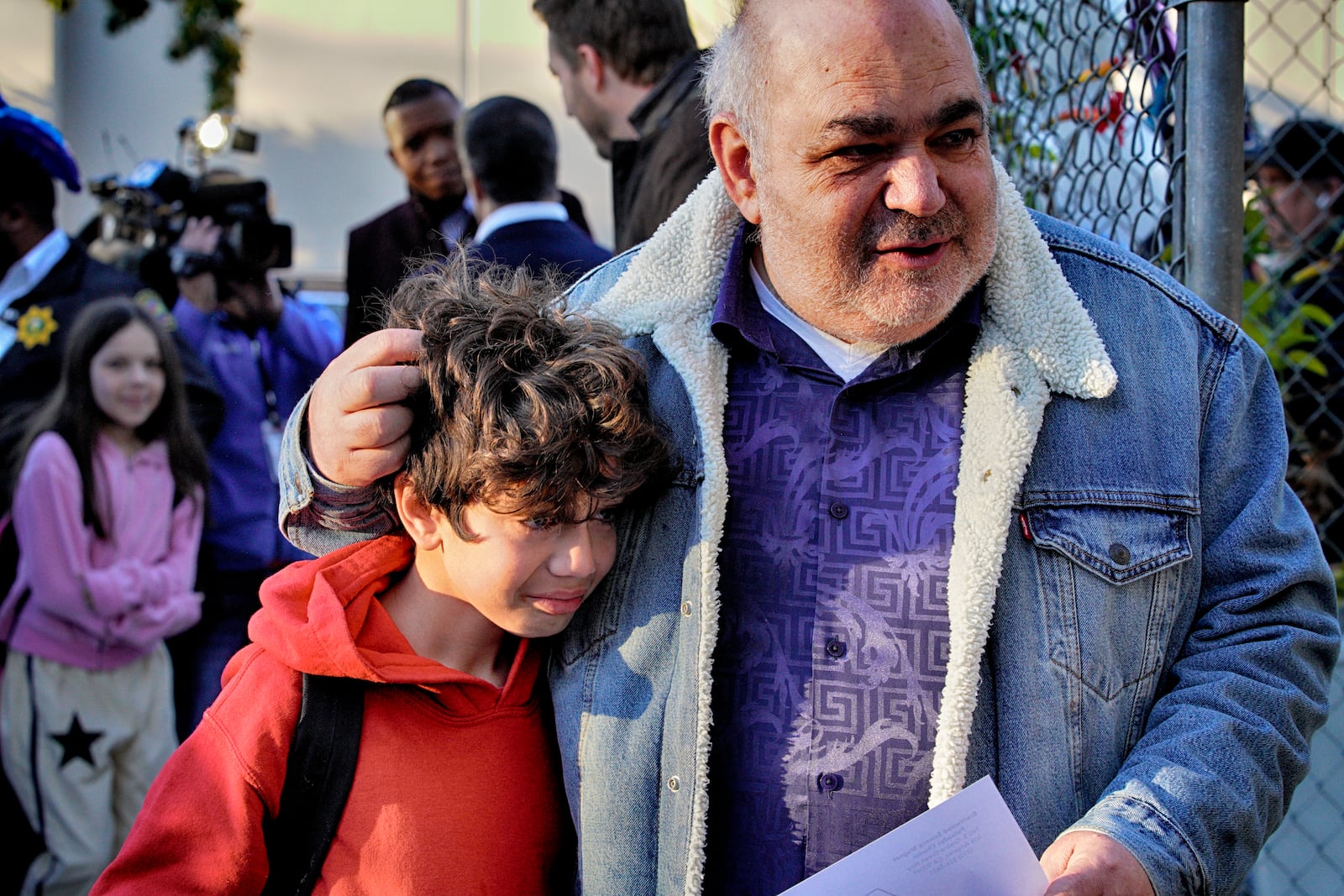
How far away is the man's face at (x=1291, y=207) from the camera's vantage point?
3598 mm

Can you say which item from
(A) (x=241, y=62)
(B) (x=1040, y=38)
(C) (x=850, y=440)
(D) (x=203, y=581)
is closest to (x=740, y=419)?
(C) (x=850, y=440)

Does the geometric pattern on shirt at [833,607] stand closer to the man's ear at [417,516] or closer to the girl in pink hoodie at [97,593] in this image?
the man's ear at [417,516]

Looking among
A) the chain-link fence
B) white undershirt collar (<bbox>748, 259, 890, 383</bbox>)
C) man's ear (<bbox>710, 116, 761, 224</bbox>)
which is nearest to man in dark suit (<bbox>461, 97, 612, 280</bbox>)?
the chain-link fence

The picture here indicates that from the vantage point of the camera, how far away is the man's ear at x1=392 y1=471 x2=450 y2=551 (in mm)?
1678

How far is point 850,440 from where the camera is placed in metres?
1.71

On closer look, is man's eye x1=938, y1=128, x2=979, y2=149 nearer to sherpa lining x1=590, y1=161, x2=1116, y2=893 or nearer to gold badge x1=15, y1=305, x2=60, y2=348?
sherpa lining x1=590, y1=161, x2=1116, y2=893

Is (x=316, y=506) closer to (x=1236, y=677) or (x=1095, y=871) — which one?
(x=1095, y=871)

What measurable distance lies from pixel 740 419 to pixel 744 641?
323 millimetres

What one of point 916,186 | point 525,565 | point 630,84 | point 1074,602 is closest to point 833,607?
point 1074,602

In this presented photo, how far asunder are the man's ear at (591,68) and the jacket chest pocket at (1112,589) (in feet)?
7.63

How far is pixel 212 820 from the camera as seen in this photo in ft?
5.12

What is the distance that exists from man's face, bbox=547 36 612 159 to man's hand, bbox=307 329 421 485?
6.56 feet

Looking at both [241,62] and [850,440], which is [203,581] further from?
[241,62]

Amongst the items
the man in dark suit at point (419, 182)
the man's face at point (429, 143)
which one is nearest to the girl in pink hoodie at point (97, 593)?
the man in dark suit at point (419, 182)
